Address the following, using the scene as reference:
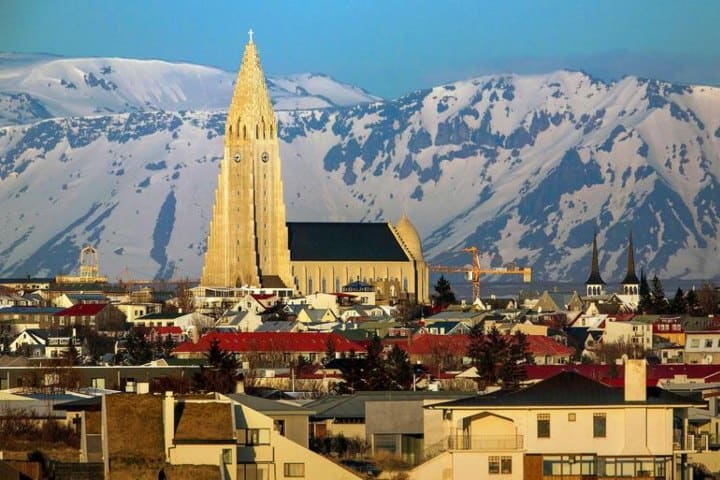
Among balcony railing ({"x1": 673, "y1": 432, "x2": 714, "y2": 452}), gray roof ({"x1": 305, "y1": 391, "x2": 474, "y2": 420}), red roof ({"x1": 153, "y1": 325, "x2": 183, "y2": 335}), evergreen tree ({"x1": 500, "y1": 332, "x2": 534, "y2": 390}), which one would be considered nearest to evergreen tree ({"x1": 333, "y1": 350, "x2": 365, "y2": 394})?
evergreen tree ({"x1": 500, "y1": 332, "x2": 534, "y2": 390})

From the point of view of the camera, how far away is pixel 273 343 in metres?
137

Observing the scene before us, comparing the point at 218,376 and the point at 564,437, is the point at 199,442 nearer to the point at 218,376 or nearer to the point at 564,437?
the point at 564,437

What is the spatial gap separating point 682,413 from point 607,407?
370 cm

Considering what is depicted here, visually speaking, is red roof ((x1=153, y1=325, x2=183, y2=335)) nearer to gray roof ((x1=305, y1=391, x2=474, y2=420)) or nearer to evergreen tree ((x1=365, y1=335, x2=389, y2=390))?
evergreen tree ((x1=365, y1=335, x2=389, y2=390))

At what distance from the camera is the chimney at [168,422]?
54406 millimetres

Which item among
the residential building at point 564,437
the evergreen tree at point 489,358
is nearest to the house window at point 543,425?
the residential building at point 564,437

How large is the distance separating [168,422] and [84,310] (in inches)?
5351

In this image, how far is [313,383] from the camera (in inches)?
4031

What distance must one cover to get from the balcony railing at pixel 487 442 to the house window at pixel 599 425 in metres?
1.31

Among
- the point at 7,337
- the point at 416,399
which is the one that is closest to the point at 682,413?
the point at 416,399

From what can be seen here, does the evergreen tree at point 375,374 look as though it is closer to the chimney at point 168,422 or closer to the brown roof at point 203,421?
the brown roof at point 203,421

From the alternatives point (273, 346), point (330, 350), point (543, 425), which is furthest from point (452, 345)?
point (543, 425)

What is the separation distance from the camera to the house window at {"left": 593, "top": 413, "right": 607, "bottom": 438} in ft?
183

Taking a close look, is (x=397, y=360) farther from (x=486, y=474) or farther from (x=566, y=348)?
(x=486, y=474)
